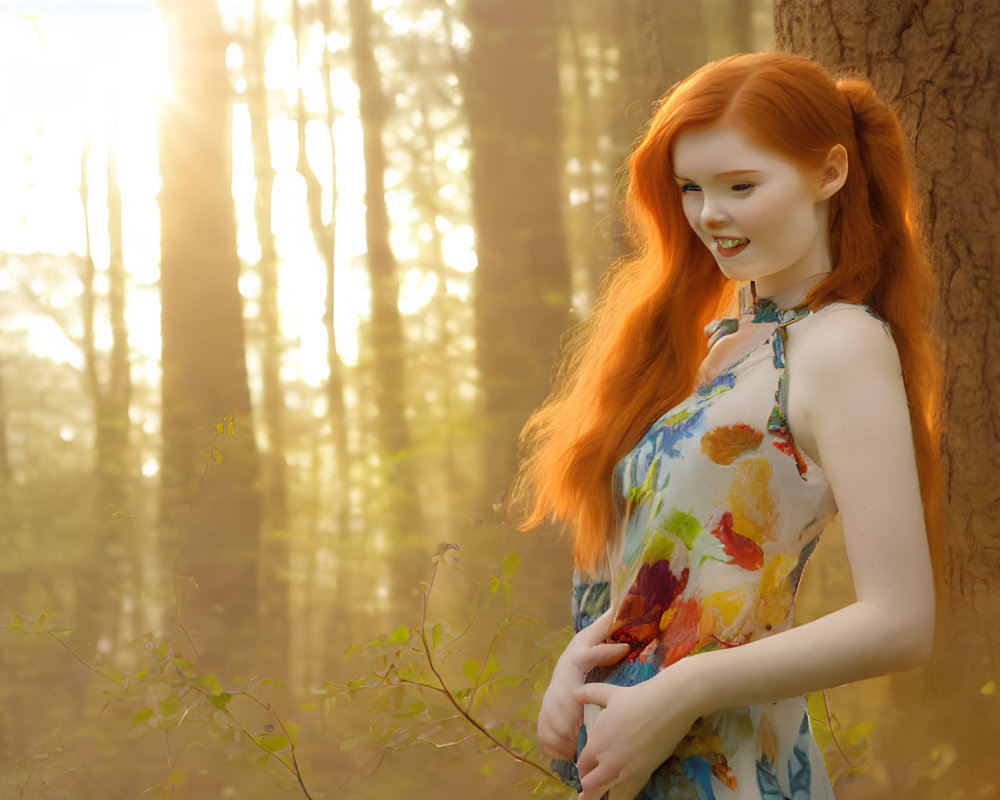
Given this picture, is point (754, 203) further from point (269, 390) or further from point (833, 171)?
point (269, 390)

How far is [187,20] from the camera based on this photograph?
4.33 m

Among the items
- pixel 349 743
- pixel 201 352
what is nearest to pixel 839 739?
pixel 349 743

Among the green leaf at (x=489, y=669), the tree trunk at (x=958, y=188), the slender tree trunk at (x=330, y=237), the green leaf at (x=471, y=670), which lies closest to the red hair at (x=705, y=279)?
the tree trunk at (x=958, y=188)

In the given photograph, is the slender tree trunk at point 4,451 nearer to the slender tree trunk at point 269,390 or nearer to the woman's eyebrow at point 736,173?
the slender tree trunk at point 269,390

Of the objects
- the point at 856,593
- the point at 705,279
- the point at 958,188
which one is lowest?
the point at 856,593

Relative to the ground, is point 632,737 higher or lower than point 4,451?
lower

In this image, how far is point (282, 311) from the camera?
→ 4.54 m

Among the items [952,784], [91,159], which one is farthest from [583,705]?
[91,159]

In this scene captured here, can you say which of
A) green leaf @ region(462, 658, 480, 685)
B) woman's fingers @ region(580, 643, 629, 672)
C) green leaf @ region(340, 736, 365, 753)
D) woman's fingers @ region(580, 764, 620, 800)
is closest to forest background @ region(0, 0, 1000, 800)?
green leaf @ region(340, 736, 365, 753)

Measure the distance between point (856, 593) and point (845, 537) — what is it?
2.0 inches

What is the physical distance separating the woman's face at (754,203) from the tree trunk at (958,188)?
86 cm

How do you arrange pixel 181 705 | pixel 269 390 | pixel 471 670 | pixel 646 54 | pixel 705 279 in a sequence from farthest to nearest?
pixel 269 390 → pixel 646 54 → pixel 181 705 → pixel 471 670 → pixel 705 279

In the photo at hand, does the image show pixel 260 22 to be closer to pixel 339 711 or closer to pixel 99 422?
pixel 99 422

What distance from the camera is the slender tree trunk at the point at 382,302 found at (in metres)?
4.42
